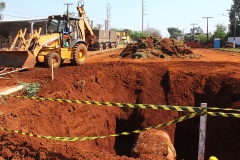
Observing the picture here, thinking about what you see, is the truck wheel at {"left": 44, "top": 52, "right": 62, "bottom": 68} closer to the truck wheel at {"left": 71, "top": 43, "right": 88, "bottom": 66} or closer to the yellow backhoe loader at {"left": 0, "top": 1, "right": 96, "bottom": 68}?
the yellow backhoe loader at {"left": 0, "top": 1, "right": 96, "bottom": 68}

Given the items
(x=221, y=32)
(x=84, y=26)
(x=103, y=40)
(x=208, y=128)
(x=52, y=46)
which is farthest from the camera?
(x=221, y=32)

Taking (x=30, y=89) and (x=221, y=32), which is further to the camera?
(x=221, y=32)

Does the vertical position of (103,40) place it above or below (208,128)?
above

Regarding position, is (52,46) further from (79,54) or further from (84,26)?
(84,26)

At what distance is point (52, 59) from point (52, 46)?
106 cm

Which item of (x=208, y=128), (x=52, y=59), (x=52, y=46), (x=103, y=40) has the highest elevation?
(x=103, y=40)

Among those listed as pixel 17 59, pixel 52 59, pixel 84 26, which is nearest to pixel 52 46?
pixel 52 59

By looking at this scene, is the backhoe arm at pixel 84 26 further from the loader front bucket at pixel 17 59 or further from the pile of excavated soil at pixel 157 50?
the pile of excavated soil at pixel 157 50

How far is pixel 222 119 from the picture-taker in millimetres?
8898

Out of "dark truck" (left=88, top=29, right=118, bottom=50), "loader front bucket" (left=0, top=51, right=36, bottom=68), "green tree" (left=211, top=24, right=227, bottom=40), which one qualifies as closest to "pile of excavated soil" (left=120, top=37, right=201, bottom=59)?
"dark truck" (left=88, top=29, right=118, bottom=50)

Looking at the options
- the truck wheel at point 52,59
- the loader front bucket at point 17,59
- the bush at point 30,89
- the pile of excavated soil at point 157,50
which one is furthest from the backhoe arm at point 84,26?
the bush at point 30,89

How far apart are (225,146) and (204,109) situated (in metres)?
4.24

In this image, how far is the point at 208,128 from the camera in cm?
916

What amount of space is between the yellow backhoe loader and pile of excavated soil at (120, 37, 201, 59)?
641 cm
